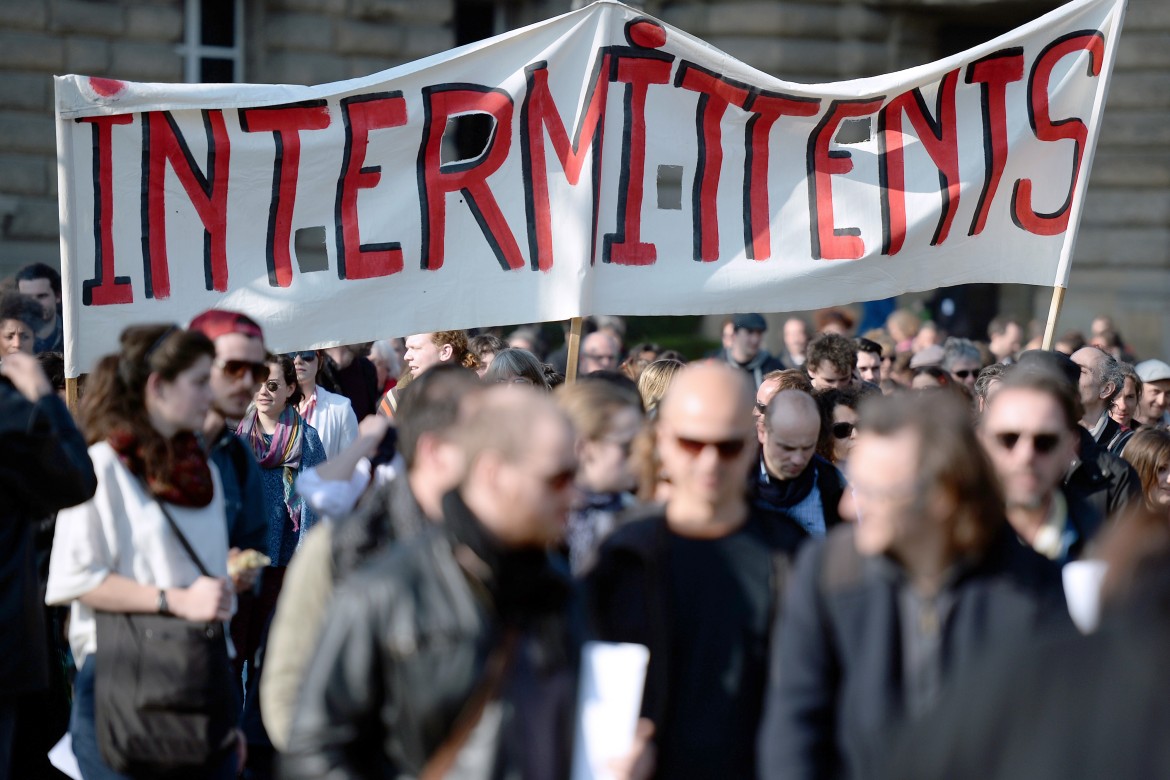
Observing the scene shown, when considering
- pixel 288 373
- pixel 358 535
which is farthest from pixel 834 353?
pixel 358 535

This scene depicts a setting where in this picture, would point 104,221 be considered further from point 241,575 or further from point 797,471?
point 797,471

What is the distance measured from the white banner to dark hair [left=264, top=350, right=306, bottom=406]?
302 millimetres

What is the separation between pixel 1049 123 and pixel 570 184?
217cm

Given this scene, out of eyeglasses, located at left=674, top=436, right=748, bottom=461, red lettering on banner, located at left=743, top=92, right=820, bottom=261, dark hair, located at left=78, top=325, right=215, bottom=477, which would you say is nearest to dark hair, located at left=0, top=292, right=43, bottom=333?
dark hair, located at left=78, top=325, right=215, bottom=477

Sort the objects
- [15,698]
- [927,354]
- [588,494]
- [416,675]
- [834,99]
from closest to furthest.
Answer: [416,675] < [588,494] < [15,698] < [834,99] < [927,354]

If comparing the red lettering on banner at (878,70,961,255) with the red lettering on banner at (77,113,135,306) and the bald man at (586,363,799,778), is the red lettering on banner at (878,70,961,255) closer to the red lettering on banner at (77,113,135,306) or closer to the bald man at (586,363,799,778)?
the red lettering on banner at (77,113,135,306)

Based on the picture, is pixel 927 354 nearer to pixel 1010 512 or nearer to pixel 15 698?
pixel 1010 512

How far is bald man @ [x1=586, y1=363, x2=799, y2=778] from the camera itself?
10.1 feet

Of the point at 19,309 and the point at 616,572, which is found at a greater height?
the point at 19,309

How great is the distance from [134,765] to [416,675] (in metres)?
1.56

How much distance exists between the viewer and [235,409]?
4145mm

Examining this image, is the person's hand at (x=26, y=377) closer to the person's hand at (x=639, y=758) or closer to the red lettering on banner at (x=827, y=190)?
the person's hand at (x=639, y=758)

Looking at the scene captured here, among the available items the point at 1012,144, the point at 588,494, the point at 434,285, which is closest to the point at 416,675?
the point at 588,494

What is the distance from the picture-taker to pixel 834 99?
21.9 ft
